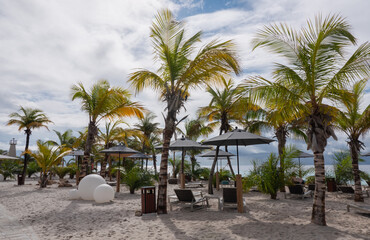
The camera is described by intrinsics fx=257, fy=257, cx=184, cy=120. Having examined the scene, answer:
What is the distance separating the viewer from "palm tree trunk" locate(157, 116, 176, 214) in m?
7.27

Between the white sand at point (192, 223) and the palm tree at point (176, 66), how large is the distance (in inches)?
46.5

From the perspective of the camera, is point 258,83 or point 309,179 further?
point 309,179

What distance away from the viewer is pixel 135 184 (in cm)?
1244

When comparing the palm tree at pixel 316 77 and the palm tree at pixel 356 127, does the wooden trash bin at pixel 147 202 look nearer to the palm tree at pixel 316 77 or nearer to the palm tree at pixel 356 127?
the palm tree at pixel 316 77

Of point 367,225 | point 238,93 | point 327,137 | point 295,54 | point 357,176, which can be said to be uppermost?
point 295,54

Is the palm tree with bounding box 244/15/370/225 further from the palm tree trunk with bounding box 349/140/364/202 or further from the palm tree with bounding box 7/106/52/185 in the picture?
the palm tree with bounding box 7/106/52/185

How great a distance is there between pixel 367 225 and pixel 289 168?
430 centimetres

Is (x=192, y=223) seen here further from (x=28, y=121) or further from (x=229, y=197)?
(x=28, y=121)

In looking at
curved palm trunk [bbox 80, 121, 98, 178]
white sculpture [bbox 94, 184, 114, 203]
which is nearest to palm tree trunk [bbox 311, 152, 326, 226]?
white sculpture [bbox 94, 184, 114, 203]

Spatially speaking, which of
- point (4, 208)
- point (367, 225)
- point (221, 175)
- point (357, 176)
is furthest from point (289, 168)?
point (4, 208)

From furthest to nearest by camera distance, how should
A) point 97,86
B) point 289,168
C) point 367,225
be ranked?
point 97,86
point 289,168
point 367,225

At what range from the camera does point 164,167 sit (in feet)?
24.5

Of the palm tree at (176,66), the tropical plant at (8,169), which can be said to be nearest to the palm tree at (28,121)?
the tropical plant at (8,169)

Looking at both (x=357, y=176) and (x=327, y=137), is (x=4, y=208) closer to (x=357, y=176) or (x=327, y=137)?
(x=327, y=137)
